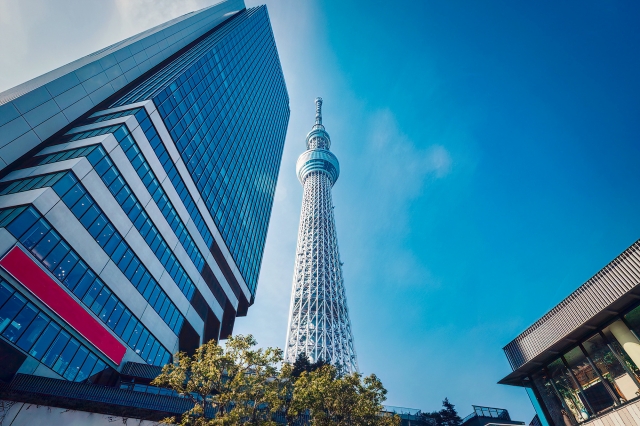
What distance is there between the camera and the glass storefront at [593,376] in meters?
11.3

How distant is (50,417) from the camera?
17.4m

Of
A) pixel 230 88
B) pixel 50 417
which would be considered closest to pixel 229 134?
pixel 230 88

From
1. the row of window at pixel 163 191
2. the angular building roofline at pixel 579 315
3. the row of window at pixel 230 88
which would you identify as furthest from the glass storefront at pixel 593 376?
the row of window at pixel 230 88

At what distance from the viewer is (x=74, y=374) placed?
2147 centimetres

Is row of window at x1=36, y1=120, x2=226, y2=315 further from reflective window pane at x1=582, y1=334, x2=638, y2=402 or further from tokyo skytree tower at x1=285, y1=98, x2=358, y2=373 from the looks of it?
reflective window pane at x1=582, y1=334, x2=638, y2=402

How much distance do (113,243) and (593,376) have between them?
28.7m

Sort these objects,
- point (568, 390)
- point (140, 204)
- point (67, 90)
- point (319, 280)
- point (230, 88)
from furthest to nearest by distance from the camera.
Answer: point (319, 280) < point (230, 88) < point (140, 204) < point (67, 90) < point (568, 390)

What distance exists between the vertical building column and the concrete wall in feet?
70.1

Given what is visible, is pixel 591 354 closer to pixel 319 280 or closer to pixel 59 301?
pixel 59 301

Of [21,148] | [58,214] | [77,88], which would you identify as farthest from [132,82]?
[58,214]

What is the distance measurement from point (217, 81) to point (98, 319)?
1367 inches

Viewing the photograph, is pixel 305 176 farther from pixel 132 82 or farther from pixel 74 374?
pixel 74 374

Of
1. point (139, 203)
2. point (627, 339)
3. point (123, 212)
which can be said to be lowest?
point (627, 339)

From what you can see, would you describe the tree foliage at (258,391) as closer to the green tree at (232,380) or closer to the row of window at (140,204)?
the green tree at (232,380)
